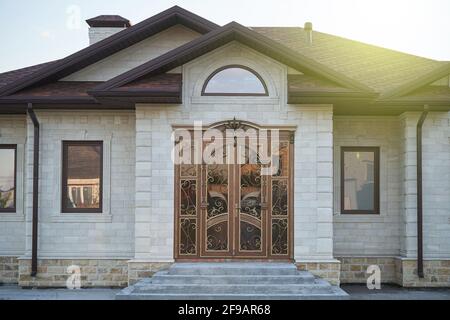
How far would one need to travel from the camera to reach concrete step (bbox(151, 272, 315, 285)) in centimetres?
1134

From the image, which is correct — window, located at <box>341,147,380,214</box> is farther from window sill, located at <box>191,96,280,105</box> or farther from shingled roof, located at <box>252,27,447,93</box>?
window sill, located at <box>191,96,280,105</box>

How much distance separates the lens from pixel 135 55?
14180 millimetres

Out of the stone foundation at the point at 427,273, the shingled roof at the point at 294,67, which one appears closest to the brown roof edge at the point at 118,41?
the shingled roof at the point at 294,67

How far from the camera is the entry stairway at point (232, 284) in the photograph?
10.8m

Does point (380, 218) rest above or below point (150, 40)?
below

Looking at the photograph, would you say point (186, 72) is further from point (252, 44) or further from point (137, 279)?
point (137, 279)

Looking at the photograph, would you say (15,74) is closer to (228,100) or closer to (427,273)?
(228,100)

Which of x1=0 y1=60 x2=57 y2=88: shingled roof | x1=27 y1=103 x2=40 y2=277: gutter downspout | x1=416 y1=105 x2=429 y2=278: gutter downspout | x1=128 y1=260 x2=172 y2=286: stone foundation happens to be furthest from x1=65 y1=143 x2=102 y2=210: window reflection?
x1=416 y1=105 x2=429 y2=278: gutter downspout

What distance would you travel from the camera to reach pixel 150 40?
46.7 feet

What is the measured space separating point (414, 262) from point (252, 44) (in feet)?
18.9

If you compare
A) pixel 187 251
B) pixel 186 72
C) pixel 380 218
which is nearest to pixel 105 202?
pixel 187 251

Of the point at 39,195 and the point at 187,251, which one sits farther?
the point at 39,195

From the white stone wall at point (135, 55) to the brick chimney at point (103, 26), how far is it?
8.32 ft

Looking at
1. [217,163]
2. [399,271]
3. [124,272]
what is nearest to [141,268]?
[124,272]
